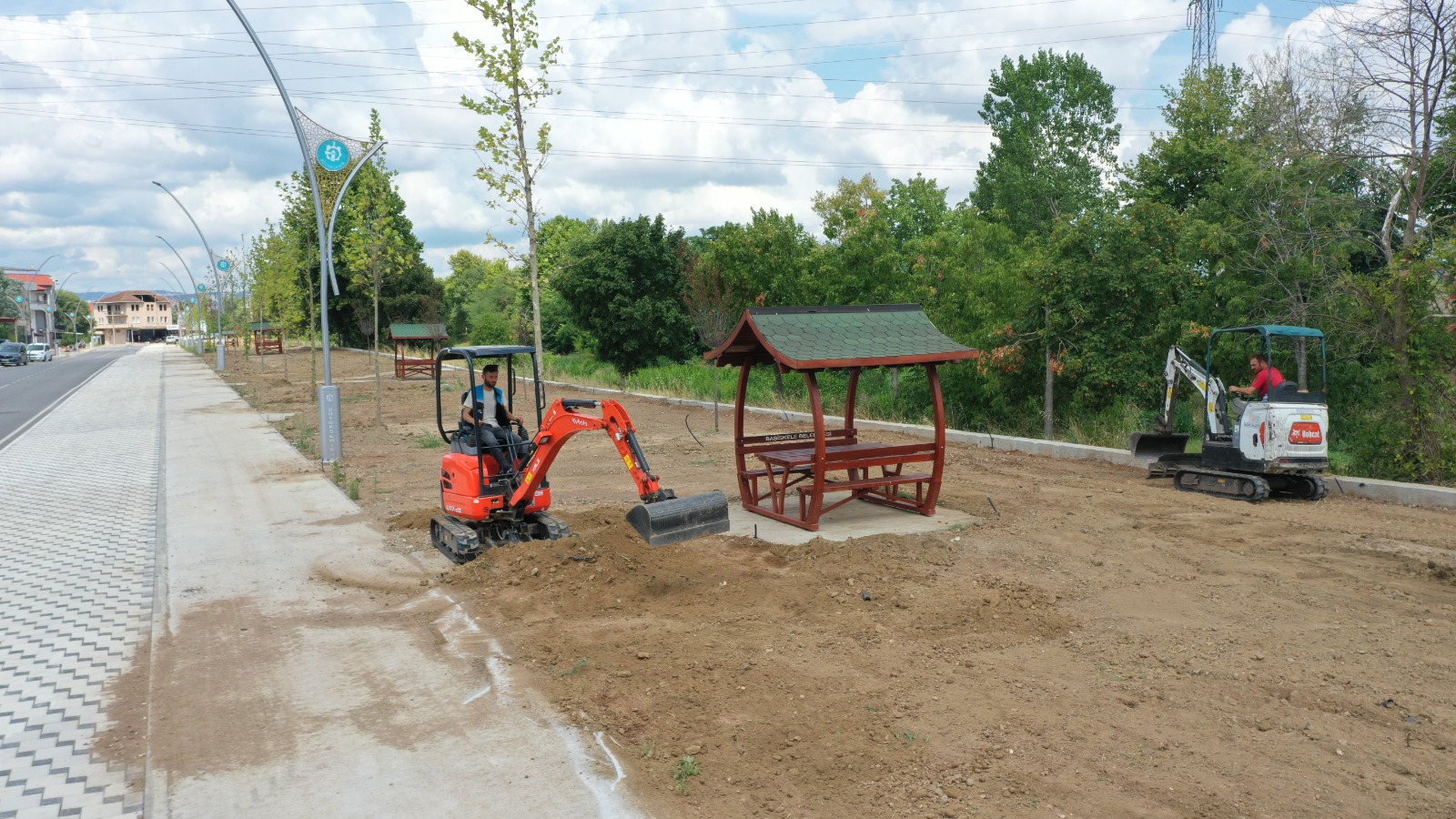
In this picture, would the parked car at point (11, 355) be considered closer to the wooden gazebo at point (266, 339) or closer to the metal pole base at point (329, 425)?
the wooden gazebo at point (266, 339)

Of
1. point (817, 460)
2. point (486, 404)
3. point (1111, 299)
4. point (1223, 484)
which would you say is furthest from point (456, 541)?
point (1111, 299)

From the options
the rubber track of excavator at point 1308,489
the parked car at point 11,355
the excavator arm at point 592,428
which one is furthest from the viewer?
the parked car at point 11,355

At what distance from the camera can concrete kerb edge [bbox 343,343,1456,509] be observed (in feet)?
36.7

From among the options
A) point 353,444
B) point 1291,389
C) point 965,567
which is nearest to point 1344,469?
point 1291,389

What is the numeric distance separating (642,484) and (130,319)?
715ft

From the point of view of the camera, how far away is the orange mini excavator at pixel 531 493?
8.16m

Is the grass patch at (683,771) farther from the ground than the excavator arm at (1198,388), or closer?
closer

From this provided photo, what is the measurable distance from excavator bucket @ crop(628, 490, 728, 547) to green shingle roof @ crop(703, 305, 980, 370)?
5.93 ft

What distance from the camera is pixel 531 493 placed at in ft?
29.5

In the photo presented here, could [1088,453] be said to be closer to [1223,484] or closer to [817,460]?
[1223,484]

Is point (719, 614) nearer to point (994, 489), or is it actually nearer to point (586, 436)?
point (994, 489)

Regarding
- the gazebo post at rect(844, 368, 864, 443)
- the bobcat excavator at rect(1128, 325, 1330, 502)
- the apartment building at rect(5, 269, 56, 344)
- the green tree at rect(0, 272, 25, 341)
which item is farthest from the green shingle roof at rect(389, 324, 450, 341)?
the green tree at rect(0, 272, 25, 341)

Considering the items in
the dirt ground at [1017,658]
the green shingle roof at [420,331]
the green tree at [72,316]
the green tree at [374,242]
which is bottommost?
the dirt ground at [1017,658]

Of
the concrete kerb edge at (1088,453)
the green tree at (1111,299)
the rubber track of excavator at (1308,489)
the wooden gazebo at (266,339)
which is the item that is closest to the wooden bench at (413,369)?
the wooden gazebo at (266,339)
